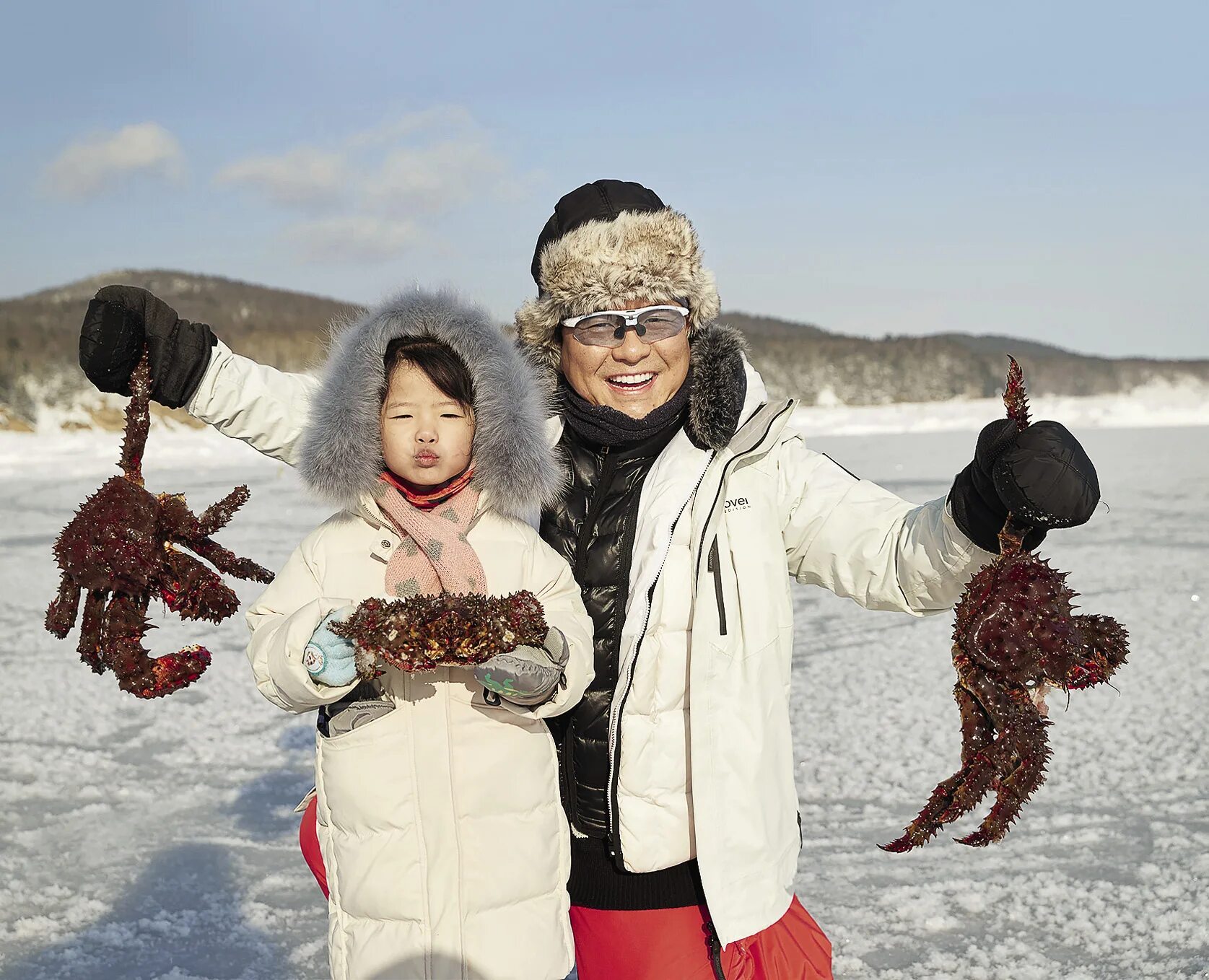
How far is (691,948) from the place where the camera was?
2.27 meters

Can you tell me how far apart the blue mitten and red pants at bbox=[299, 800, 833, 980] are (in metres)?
0.62

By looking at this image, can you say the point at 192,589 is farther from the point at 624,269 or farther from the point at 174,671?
the point at 624,269

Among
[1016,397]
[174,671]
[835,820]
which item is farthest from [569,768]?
[835,820]

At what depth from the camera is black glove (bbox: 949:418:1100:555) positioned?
1.75m

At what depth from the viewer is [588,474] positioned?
2.41m

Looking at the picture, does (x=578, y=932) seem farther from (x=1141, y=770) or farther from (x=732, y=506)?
(x=1141, y=770)

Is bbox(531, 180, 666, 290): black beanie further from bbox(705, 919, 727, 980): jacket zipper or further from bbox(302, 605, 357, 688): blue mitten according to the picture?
bbox(705, 919, 727, 980): jacket zipper

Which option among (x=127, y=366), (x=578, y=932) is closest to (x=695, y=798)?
(x=578, y=932)

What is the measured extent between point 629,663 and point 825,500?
543 millimetres

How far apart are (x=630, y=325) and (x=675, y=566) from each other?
0.55m

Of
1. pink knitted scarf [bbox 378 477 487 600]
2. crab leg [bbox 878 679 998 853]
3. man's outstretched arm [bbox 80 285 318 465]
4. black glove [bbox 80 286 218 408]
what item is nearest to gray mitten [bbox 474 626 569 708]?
pink knitted scarf [bbox 378 477 487 600]

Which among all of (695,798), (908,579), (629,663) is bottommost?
(695,798)

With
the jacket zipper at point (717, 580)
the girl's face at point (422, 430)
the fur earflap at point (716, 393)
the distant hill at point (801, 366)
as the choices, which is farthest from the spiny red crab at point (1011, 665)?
the distant hill at point (801, 366)

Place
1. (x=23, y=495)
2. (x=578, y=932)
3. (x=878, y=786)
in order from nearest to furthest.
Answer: (x=578, y=932), (x=878, y=786), (x=23, y=495)
